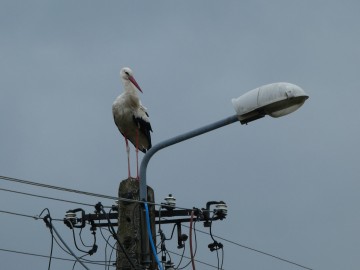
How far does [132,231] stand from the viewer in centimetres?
811

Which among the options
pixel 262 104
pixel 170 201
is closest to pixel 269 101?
pixel 262 104

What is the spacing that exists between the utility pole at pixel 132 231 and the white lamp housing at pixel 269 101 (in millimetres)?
1292

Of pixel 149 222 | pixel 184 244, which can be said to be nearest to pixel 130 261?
pixel 149 222

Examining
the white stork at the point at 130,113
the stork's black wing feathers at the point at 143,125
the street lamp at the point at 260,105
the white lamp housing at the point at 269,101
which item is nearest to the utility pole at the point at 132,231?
the street lamp at the point at 260,105

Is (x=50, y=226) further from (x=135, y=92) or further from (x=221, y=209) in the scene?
(x=135, y=92)

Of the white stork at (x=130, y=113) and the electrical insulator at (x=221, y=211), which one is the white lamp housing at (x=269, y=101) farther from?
the white stork at (x=130, y=113)

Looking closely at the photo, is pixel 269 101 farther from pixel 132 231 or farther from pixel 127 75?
pixel 127 75

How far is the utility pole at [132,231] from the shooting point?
8.06m

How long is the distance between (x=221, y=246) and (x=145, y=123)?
210 inches

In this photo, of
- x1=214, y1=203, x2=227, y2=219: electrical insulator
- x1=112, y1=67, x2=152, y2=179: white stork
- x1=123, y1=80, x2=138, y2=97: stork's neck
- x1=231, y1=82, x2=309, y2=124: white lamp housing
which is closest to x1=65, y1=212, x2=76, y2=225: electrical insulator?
x1=214, y1=203, x2=227, y2=219: electrical insulator

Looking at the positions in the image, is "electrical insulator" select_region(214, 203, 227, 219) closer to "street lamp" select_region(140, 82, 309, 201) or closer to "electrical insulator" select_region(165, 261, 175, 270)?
"electrical insulator" select_region(165, 261, 175, 270)

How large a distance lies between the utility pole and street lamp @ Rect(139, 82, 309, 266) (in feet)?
0.22

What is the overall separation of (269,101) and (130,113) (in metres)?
6.97

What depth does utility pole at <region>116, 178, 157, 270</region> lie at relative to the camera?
806 centimetres
